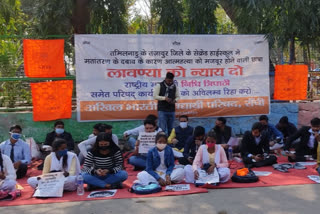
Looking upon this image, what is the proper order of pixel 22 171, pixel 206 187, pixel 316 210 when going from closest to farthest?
pixel 316 210
pixel 206 187
pixel 22 171

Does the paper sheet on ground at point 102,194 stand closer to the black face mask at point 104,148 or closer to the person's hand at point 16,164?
the black face mask at point 104,148

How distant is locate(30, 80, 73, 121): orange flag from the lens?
7.76 m

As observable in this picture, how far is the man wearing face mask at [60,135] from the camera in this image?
7.33 metres

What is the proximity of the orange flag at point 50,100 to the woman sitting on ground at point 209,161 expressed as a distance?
343 centimetres

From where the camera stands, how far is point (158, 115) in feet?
25.0

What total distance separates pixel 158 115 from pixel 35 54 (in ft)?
9.57

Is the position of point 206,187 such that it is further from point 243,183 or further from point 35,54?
point 35,54

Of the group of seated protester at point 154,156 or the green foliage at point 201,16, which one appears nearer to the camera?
the group of seated protester at point 154,156

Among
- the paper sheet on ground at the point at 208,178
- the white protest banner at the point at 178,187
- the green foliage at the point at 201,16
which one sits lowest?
the white protest banner at the point at 178,187

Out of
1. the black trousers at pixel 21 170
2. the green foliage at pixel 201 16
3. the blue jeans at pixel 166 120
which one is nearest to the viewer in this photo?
the black trousers at pixel 21 170

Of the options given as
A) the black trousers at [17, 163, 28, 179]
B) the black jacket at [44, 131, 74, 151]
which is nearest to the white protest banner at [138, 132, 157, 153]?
the black jacket at [44, 131, 74, 151]

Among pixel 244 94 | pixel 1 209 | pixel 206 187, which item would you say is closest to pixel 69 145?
pixel 1 209

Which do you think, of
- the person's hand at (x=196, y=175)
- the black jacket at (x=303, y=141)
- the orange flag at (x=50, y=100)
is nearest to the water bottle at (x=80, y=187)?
the person's hand at (x=196, y=175)

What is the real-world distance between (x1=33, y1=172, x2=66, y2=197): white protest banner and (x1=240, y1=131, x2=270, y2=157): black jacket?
338 cm
